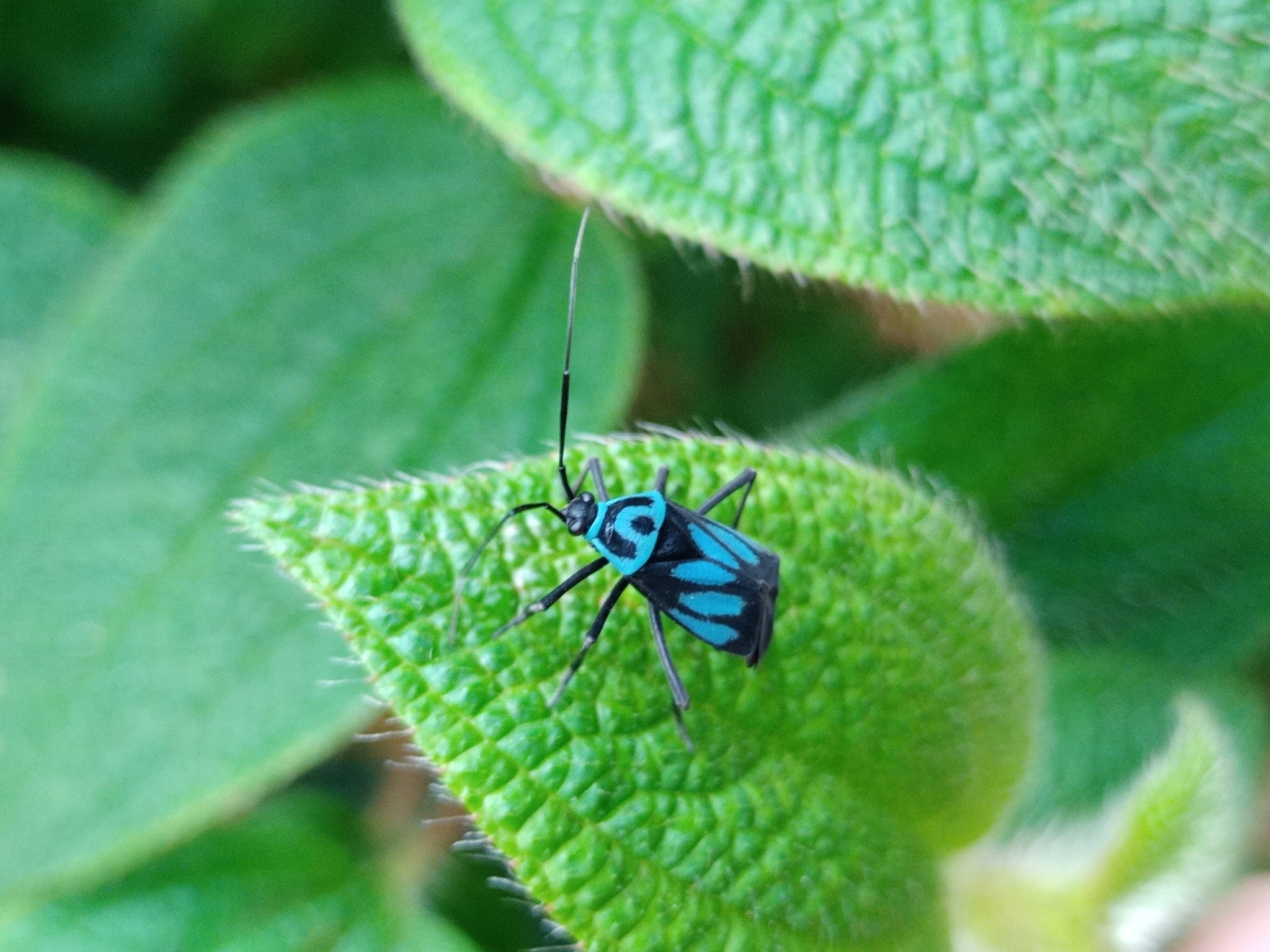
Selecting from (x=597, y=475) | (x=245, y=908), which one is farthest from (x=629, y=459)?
(x=245, y=908)

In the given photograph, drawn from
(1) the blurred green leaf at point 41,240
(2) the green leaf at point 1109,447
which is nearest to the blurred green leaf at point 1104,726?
(2) the green leaf at point 1109,447

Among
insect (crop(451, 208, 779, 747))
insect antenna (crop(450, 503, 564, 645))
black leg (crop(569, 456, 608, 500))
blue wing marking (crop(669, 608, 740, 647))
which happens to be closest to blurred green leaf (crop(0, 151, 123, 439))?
insect (crop(451, 208, 779, 747))

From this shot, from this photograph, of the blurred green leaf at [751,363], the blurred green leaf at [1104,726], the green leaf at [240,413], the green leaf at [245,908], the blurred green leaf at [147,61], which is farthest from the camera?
the blurred green leaf at [147,61]

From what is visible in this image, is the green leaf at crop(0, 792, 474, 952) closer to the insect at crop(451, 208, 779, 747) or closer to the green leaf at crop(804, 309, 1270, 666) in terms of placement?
the insect at crop(451, 208, 779, 747)

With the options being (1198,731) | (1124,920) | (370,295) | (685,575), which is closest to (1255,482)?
(1198,731)

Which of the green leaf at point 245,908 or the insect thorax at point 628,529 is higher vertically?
the insect thorax at point 628,529

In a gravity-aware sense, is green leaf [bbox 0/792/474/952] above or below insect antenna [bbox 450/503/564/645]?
below

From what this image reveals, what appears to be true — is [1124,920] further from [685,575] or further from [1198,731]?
[685,575]

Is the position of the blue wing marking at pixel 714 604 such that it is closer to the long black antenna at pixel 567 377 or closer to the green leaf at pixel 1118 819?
the long black antenna at pixel 567 377
